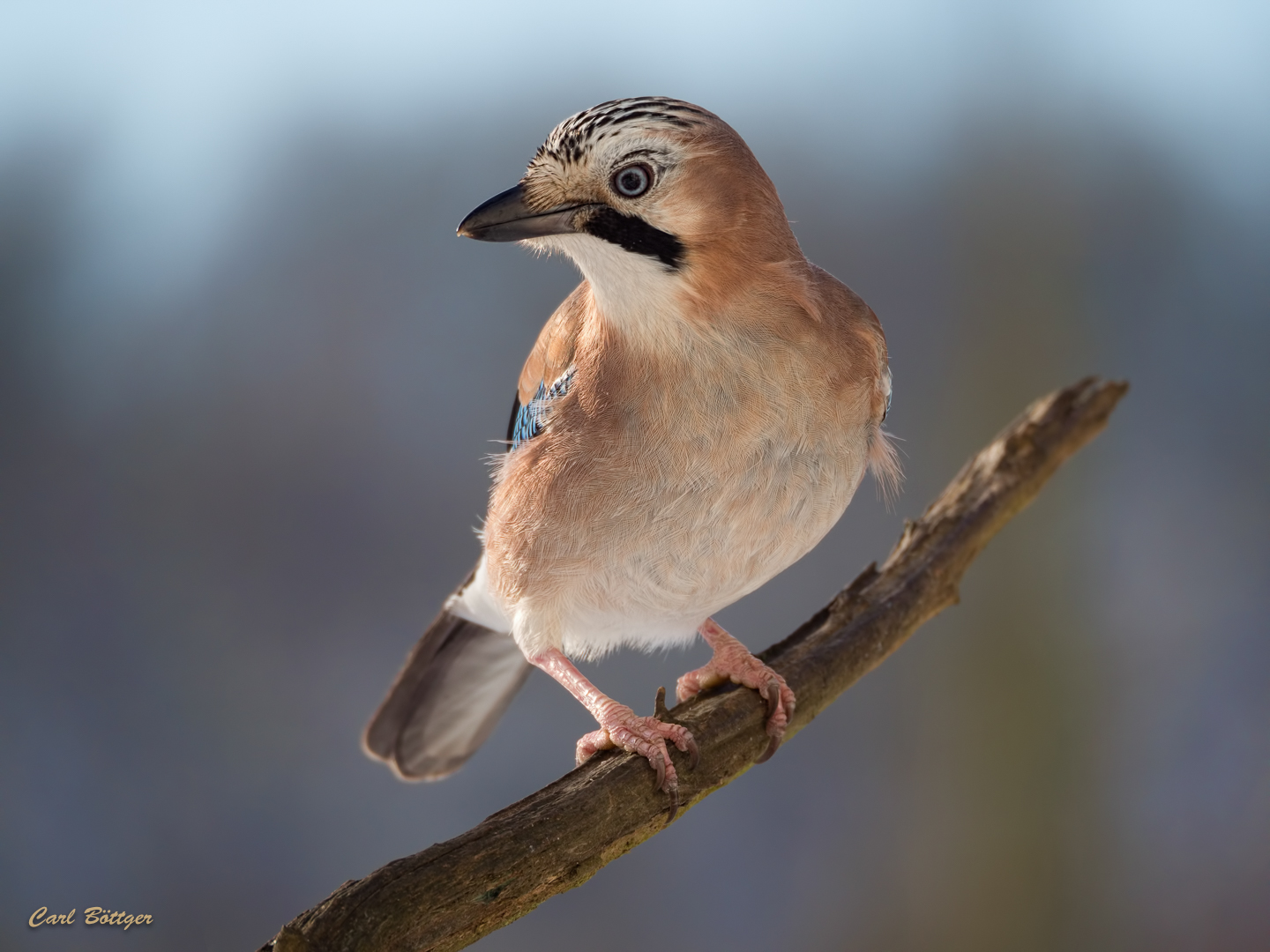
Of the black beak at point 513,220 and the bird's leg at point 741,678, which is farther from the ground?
the black beak at point 513,220

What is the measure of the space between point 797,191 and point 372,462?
1789 millimetres

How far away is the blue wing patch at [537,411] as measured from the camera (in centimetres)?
205

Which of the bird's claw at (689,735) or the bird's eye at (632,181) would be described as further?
the bird's claw at (689,735)

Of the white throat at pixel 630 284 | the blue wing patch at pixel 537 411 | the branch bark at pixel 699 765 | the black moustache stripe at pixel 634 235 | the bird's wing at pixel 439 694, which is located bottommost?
the bird's wing at pixel 439 694

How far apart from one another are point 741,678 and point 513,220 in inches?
44.1

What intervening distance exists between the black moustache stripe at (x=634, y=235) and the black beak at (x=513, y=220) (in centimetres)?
4

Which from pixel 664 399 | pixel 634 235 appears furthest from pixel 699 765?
pixel 634 235

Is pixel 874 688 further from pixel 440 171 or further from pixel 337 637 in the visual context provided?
pixel 440 171

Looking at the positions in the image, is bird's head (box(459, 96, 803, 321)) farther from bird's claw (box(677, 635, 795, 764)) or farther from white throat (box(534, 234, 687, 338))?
bird's claw (box(677, 635, 795, 764))

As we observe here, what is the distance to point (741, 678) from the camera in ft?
7.57

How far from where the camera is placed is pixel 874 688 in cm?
436

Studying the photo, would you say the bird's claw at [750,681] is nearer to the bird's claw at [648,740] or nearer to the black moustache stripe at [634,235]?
the bird's claw at [648,740]

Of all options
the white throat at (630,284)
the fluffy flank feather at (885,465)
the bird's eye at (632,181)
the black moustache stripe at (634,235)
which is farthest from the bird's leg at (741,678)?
the bird's eye at (632,181)

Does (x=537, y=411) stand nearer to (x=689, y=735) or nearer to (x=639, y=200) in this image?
(x=639, y=200)
